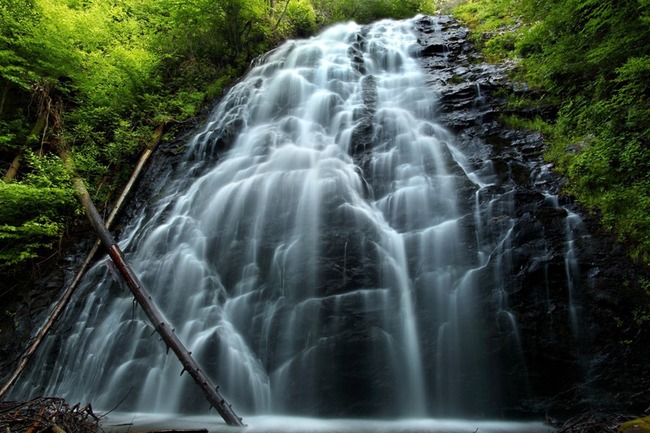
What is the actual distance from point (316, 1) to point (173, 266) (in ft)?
51.6

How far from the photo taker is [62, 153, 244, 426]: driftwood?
3.98 metres

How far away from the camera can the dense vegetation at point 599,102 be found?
4391mm

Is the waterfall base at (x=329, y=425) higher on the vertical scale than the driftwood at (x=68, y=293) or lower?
lower

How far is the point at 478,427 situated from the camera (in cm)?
380

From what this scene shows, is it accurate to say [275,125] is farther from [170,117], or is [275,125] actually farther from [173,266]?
[173,266]

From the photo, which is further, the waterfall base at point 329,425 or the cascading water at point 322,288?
the cascading water at point 322,288

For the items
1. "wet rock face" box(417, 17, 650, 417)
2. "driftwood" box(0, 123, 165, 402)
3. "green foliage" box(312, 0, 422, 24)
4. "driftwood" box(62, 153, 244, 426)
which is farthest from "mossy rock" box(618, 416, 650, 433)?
"green foliage" box(312, 0, 422, 24)

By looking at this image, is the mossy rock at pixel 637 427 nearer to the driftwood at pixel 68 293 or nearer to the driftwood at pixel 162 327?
the driftwood at pixel 162 327

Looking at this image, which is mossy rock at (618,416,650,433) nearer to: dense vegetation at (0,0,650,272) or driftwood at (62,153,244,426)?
dense vegetation at (0,0,650,272)

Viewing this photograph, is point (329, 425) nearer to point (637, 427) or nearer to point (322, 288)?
point (322, 288)

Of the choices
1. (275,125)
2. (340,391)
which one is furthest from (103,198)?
(340,391)

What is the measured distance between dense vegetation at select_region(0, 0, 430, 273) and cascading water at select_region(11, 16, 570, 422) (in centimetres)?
182

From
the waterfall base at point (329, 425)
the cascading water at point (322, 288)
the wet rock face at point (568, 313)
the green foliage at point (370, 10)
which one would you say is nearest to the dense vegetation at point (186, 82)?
the green foliage at point (370, 10)

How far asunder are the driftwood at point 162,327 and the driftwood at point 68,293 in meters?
0.72
